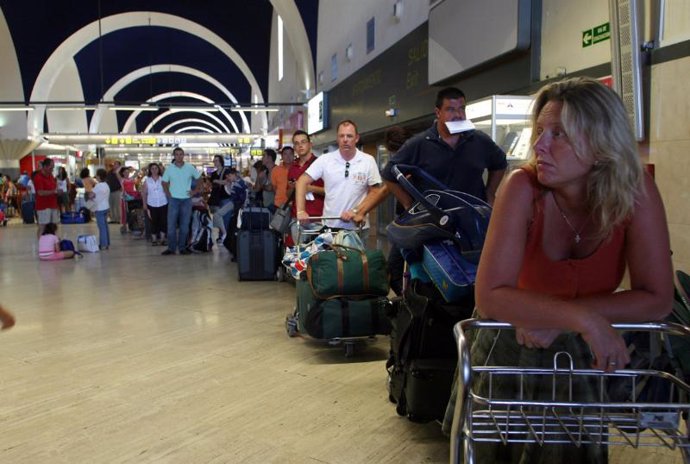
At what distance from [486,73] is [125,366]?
443 centimetres

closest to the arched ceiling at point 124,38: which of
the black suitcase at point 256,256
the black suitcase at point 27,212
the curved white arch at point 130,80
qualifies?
the curved white arch at point 130,80

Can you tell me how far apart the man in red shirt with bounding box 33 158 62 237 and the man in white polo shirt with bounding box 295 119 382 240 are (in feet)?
23.1

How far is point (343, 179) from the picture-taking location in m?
4.60

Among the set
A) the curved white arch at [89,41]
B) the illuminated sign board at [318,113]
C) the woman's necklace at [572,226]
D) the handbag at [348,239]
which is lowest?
the handbag at [348,239]

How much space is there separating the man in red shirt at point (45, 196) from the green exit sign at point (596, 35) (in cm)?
882

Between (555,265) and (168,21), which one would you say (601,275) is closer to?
(555,265)

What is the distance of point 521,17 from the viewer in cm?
505

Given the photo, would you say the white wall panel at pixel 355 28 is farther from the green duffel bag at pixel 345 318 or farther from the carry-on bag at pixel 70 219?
the carry-on bag at pixel 70 219

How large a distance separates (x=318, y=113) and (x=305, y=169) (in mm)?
10084

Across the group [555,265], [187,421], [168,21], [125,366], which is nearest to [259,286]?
[125,366]

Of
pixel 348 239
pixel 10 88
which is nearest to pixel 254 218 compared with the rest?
pixel 348 239

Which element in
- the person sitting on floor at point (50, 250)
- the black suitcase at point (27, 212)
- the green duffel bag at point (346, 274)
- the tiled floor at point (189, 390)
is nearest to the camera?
the tiled floor at point (189, 390)

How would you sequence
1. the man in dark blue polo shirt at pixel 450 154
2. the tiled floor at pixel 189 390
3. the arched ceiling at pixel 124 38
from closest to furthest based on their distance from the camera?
the tiled floor at pixel 189 390, the man in dark blue polo shirt at pixel 450 154, the arched ceiling at pixel 124 38

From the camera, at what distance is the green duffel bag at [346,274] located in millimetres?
3898
